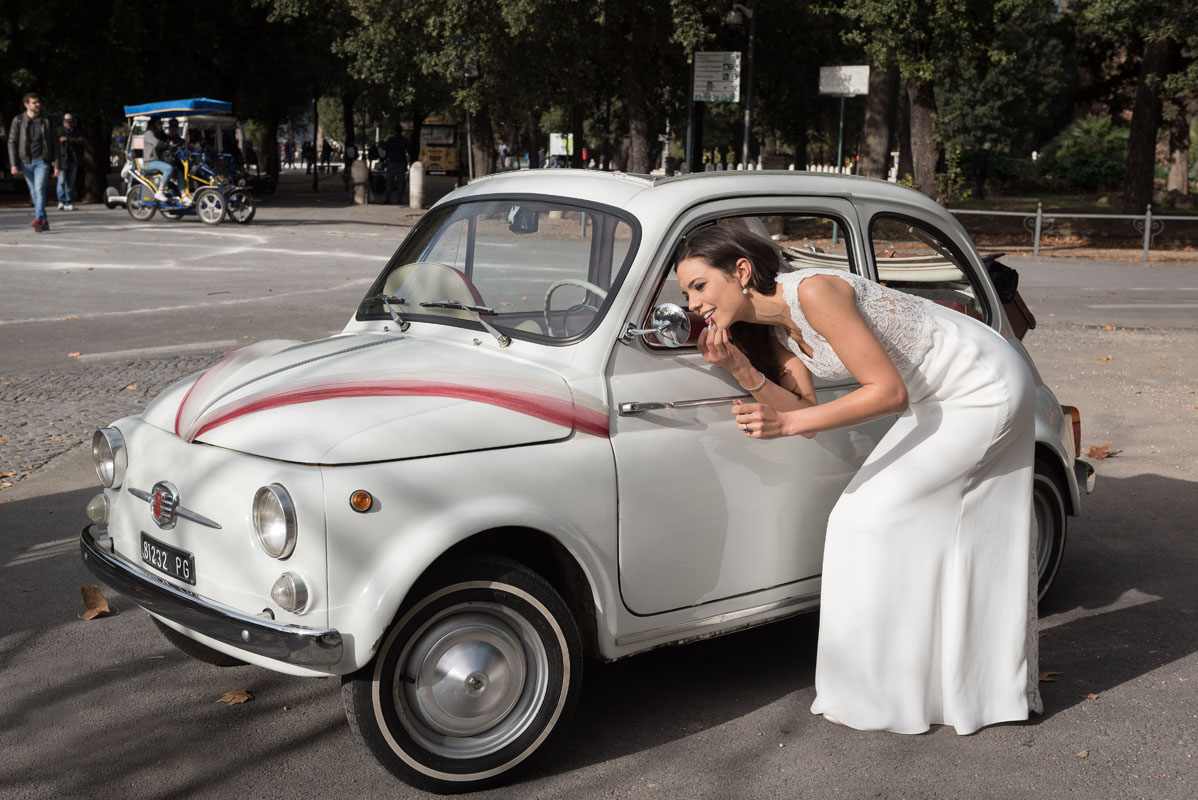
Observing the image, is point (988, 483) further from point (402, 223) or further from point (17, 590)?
point (402, 223)

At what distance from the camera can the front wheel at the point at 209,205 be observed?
2428 cm

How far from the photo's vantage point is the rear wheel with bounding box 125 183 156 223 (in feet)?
81.6

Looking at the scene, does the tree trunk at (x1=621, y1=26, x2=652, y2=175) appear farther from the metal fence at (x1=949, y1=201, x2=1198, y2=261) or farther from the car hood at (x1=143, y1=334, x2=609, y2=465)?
the car hood at (x1=143, y1=334, x2=609, y2=465)

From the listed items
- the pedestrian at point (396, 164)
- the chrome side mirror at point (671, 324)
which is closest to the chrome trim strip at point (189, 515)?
the chrome side mirror at point (671, 324)

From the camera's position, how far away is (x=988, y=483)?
3994mm

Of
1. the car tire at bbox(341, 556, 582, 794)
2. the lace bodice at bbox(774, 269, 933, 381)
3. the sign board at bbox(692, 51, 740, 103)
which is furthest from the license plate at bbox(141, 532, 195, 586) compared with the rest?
the sign board at bbox(692, 51, 740, 103)

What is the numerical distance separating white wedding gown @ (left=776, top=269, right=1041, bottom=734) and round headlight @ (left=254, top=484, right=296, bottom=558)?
160 centimetres

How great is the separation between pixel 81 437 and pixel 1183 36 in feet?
73.8

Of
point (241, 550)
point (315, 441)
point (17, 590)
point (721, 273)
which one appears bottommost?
point (17, 590)

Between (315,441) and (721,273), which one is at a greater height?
(721,273)

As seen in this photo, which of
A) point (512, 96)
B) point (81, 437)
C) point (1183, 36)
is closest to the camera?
point (81, 437)

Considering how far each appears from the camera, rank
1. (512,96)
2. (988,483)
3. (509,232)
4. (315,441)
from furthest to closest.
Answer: (512,96) < (509,232) < (988,483) < (315,441)

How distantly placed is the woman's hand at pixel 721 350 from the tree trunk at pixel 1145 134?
28506 mm

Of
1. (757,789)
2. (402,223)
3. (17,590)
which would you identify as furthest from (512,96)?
(757,789)
